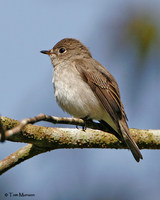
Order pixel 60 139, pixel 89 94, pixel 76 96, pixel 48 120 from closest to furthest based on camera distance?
pixel 48 120 → pixel 60 139 → pixel 76 96 → pixel 89 94

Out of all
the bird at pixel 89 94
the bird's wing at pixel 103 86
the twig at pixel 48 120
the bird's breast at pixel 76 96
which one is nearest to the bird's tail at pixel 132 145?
the bird at pixel 89 94

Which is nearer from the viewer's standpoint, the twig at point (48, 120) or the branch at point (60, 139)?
the twig at point (48, 120)

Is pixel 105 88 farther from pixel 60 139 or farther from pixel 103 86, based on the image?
pixel 60 139

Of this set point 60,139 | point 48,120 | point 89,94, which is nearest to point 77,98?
point 89,94

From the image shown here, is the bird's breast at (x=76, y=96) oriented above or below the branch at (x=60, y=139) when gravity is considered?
above

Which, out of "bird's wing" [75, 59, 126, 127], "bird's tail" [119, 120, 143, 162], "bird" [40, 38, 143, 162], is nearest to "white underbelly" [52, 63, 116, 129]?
"bird" [40, 38, 143, 162]

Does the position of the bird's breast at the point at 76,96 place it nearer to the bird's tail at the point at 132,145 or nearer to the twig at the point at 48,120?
the twig at the point at 48,120
